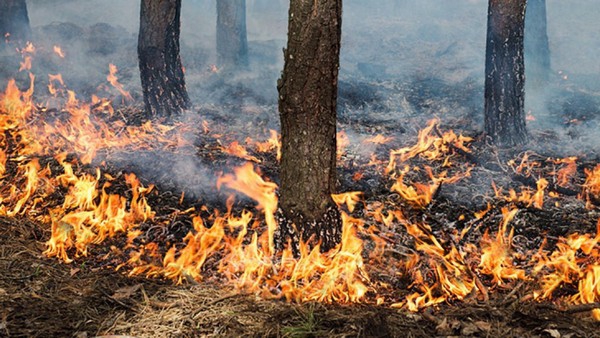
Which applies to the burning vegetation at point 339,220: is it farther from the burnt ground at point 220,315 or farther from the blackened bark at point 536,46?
the blackened bark at point 536,46

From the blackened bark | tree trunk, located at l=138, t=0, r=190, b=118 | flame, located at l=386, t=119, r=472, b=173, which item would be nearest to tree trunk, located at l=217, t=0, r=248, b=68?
tree trunk, located at l=138, t=0, r=190, b=118

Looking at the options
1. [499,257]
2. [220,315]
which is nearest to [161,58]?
[220,315]

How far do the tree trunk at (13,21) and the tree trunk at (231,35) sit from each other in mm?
4915

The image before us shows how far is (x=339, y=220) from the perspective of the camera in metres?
4.83

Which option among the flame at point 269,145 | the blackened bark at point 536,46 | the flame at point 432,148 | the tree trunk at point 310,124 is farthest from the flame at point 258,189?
the blackened bark at point 536,46

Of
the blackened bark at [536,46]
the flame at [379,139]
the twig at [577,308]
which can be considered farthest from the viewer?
the blackened bark at [536,46]

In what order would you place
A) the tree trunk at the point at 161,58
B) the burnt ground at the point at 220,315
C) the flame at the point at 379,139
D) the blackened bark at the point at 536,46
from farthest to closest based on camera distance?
the blackened bark at the point at 536,46
the tree trunk at the point at 161,58
the flame at the point at 379,139
the burnt ground at the point at 220,315

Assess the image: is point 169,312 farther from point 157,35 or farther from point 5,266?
point 157,35

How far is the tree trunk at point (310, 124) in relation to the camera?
432 centimetres

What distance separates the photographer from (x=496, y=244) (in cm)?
503

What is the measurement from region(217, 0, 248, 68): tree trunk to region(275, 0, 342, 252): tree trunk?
9.86m

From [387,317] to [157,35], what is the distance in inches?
269

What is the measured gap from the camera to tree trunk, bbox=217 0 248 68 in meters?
14.0

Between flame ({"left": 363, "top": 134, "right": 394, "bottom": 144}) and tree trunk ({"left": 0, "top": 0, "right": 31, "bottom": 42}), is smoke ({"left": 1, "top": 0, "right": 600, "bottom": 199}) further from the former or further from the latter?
tree trunk ({"left": 0, "top": 0, "right": 31, "bottom": 42})
